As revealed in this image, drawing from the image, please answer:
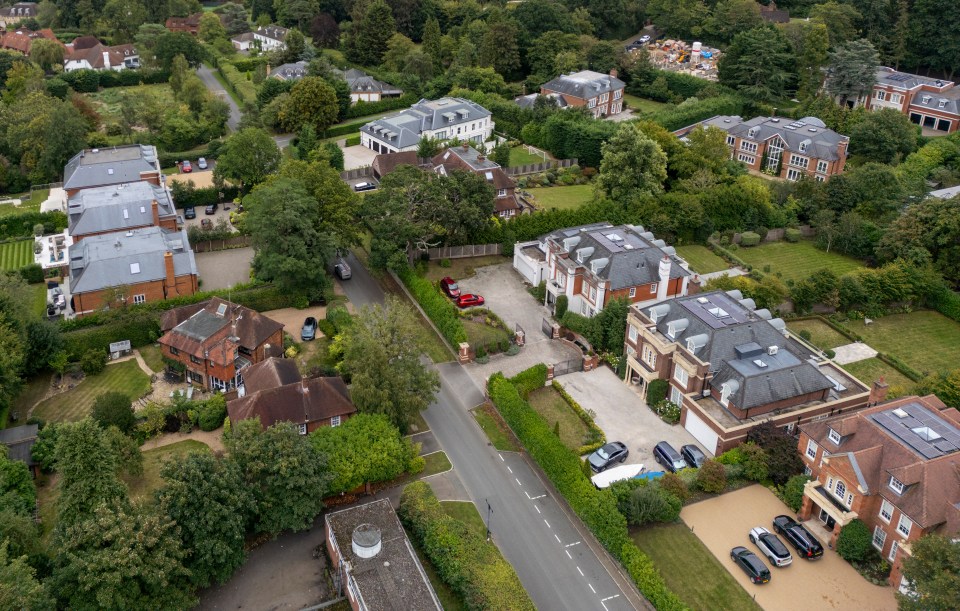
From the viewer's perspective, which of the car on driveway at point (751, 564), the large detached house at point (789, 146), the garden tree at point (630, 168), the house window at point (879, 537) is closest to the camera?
the car on driveway at point (751, 564)

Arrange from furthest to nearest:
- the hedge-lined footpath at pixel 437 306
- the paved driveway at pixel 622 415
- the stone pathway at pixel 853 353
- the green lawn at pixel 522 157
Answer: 1. the green lawn at pixel 522 157
2. the stone pathway at pixel 853 353
3. the hedge-lined footpath at pixel 437 306
4. the paved driveway at pixel 622 415

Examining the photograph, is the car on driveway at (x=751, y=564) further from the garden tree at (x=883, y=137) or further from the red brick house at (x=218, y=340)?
the garden tree at (x=883, y=137)

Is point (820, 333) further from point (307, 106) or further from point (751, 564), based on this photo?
point (307, 106)

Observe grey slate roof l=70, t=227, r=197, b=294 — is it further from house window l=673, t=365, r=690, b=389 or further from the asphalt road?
house window l=673, t=365, r=690, b=389

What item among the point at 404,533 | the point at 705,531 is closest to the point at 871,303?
the point at 705,531

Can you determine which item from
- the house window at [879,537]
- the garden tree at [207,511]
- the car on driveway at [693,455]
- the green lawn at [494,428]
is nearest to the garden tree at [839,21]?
the car on driveway at [693,455]

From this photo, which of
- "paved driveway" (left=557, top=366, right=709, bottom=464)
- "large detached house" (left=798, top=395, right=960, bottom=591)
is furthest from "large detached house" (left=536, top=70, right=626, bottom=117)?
"large detached house" (left=798, top=395, right=960, bottom=591)
